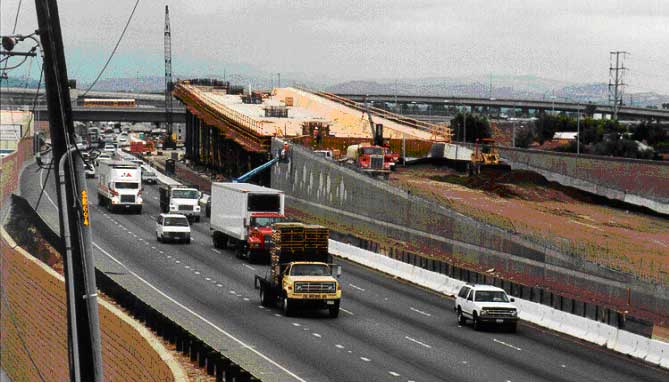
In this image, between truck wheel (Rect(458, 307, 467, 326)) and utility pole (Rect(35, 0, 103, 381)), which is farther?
truck wheel (Rect(458, 307, 467, 326))

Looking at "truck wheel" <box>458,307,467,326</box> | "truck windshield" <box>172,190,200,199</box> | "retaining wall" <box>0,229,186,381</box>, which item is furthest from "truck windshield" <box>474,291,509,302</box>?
"truck windshield" <box>172,190,200,199</box>

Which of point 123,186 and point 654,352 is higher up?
point 654,352

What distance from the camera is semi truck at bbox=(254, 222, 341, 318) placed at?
142 feet

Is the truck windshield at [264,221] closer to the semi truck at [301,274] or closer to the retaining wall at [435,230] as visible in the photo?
the retaining wall at [435,230]

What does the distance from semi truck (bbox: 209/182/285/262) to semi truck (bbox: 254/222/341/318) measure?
12.8 metres

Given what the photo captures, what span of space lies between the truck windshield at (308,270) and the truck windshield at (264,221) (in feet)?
54.7

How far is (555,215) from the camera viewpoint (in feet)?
262

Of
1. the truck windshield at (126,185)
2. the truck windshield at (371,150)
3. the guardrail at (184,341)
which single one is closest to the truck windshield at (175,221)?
the truck windshield at (126,185)

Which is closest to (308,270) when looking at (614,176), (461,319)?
(461,319)

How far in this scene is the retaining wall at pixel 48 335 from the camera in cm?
2662

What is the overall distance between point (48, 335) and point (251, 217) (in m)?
19.8

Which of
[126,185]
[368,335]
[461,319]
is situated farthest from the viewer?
[126,185]

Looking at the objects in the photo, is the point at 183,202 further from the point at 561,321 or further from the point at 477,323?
the point at 561,321

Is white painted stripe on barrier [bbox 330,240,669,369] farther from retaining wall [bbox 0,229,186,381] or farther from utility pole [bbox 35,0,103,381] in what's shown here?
utility pole [bbox 35,0,103,381]
